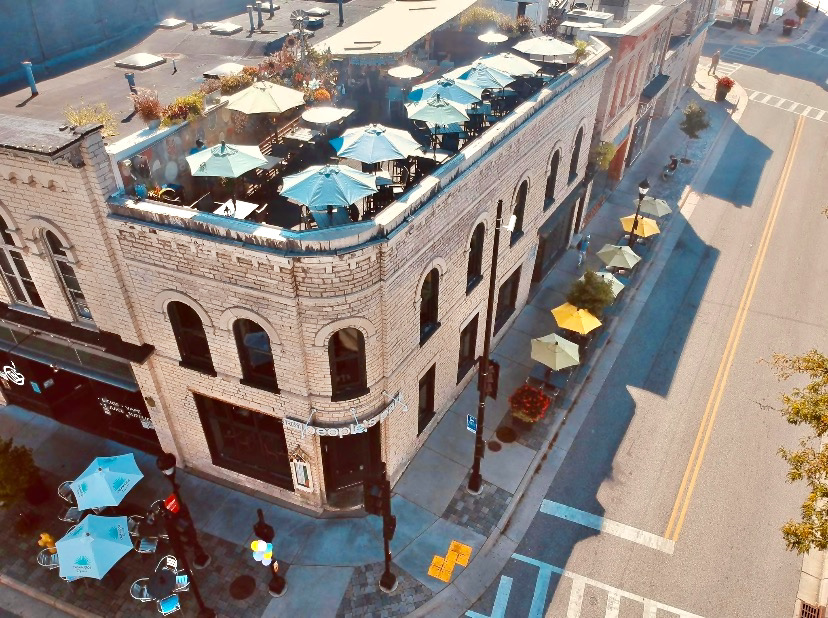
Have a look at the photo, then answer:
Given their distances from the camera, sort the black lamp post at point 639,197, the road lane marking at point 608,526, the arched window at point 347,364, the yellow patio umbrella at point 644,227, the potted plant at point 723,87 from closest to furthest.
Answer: the arched window at point 347,364 → the road lane marking at point 608,526 → the black lamp post at point 639,197 → the yellow patio umbrella at point 644,227 → the potted plant at point 723,87

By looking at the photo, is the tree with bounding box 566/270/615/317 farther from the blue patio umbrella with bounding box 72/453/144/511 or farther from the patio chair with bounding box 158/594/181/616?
the patio chair with bounding box 158/594/181/616

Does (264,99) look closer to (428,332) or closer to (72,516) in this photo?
(428,332)

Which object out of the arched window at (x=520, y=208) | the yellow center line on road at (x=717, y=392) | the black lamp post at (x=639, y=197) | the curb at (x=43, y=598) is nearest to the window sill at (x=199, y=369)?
the curb at (x=43, y=598)

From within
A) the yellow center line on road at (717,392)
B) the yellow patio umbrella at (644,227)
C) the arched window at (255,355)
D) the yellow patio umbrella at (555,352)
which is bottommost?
the yellow center line on road at (717,392)

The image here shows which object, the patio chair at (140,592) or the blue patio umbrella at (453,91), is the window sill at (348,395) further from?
the blue patio umbrella at (453,91)

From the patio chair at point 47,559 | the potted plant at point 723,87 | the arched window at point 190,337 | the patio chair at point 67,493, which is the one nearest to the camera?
the arched window at point 190,337

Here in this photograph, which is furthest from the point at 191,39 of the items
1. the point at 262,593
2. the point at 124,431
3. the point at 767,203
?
the point at 767,203

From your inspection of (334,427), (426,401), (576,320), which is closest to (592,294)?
(576,320)

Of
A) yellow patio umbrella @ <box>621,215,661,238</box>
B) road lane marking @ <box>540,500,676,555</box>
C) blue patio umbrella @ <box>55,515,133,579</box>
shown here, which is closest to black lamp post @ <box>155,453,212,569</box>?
blue patio umbrella @ <box>55,515,133,579</box>
